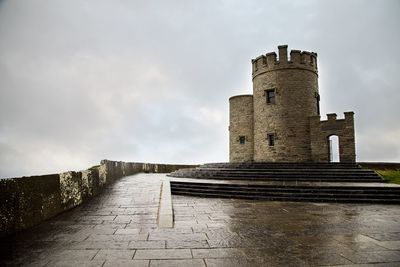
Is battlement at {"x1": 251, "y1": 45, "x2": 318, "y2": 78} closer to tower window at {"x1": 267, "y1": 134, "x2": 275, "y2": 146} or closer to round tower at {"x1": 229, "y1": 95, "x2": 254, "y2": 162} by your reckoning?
round tower at {"x1": 229, "y1": 95, "x2": 254, "y2": 162}

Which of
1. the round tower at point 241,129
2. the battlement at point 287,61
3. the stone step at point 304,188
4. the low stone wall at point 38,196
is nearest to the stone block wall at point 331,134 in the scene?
the battlement at point 287,61

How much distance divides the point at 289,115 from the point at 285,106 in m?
0.82

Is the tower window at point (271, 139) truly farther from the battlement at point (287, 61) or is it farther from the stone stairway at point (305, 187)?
the stone stairway at point (305, 187)

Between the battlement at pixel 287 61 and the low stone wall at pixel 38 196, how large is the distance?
18294 millimetres

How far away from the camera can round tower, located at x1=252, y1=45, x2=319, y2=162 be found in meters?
21.4

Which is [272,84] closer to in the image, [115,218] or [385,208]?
[385,208]

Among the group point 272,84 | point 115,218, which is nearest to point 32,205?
point 115,218

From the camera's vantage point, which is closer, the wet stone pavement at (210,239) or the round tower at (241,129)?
the wet stone pavement at (210,239)

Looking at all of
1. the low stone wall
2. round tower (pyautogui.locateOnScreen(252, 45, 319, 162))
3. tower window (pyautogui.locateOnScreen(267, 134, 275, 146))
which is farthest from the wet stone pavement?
tower window (pyautogui.locateOnScreen(267, 134, 275, 146))

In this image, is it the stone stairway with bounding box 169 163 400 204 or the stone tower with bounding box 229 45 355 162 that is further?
the stone tower with bounding box 229 45 355 162

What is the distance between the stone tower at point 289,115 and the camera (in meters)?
20.5

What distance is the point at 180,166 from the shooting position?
95.3 feet

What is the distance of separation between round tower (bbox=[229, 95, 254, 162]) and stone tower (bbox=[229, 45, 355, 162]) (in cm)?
41

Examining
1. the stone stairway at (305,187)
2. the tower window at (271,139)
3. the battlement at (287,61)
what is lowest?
the stone stairway at (305,187)
